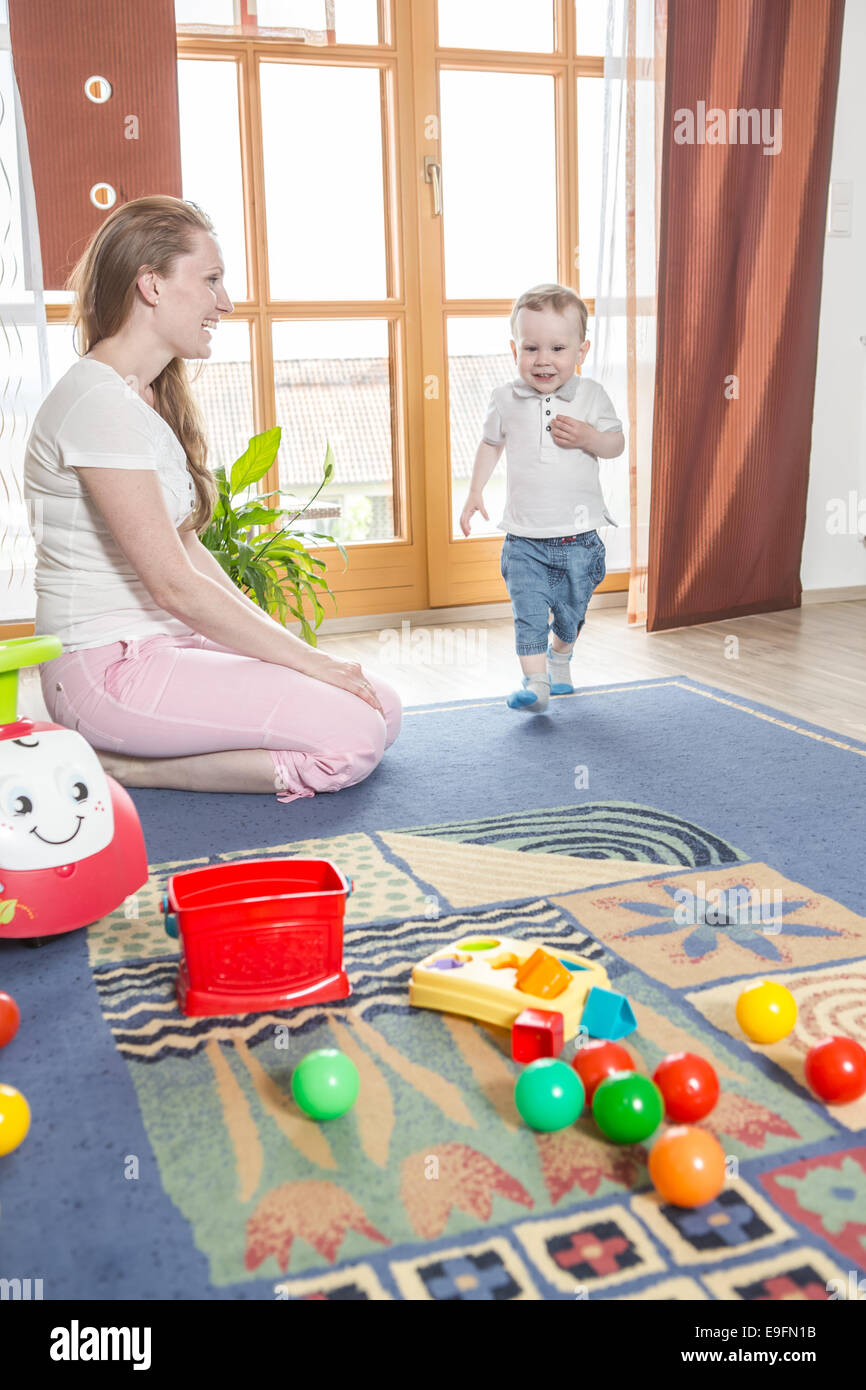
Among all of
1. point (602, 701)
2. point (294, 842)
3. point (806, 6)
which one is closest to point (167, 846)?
point (294, 842)

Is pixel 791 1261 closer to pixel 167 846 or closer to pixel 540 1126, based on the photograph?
pixel 540 1126

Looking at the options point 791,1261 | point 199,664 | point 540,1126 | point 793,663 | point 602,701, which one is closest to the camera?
point 791,1261

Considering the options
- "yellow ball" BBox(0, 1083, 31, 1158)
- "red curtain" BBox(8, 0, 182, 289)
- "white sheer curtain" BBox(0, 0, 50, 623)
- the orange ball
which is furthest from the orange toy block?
"red curtain" BBox(8, 0, 182, 289)

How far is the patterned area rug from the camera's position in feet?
2.91

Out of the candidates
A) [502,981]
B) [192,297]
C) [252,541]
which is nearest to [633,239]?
[252,541]

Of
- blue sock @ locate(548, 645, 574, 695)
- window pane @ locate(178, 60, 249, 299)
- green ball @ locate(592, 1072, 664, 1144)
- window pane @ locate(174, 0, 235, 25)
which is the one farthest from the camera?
window pane @ locate(178, 60, 249, 299)

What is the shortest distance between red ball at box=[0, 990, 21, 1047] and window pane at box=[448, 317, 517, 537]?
2.39 meters

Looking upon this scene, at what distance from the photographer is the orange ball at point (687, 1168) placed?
93 centimetres

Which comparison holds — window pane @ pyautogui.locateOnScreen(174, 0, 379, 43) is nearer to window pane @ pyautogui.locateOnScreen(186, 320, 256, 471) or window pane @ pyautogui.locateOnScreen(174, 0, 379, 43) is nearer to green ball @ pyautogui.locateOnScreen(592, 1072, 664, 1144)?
window pane @ pyautogui.locateOnScreen(186, 320, 256, 471)

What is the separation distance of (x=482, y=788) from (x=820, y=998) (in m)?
0.82

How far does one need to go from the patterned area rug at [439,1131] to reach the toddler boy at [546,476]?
3.48ft

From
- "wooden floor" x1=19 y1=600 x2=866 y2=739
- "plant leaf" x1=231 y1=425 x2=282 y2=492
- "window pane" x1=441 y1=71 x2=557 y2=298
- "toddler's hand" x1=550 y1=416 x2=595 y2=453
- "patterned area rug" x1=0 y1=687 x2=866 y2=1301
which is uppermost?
"window pane" x1=441 y1=71 x2=557 y2=298

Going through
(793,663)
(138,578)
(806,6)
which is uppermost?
(806,6)

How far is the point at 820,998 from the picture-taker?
125 centimetres
